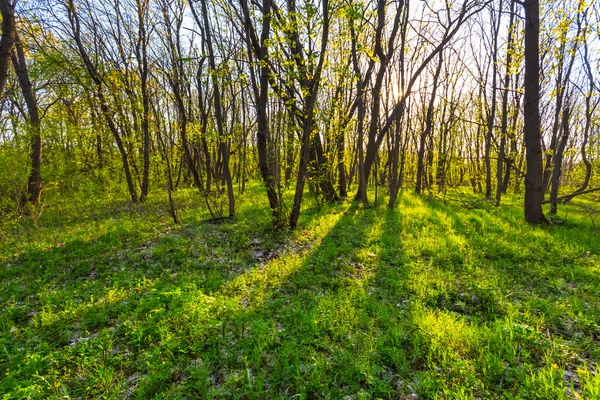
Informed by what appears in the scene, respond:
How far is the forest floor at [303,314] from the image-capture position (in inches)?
103

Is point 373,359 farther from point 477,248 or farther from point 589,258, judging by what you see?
point 589,258

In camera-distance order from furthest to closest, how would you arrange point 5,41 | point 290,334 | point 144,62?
point 144,62 < point 5,41 < point 290,334

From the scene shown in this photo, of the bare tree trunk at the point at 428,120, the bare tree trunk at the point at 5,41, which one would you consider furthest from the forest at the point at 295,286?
the bare tree trunk at the point at 428,120

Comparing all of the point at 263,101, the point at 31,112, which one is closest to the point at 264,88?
the point at 263,101

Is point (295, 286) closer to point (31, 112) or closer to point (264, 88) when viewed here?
Answer: point (264, 88)

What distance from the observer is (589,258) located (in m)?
5.37

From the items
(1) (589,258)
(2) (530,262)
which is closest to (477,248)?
(2) (530,262)

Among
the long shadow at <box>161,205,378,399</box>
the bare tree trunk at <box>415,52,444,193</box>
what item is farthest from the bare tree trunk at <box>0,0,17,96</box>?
the bare tree trunk at <box>415,52,444,193</box>

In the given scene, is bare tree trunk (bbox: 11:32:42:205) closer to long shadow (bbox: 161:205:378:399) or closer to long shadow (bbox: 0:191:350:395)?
long shadow (bbox: 0:191:350:395)

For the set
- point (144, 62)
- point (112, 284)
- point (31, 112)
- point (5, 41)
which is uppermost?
point (144, 62)

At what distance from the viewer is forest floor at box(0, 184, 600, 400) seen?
8.59 feet

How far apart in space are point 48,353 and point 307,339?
2.97 meters

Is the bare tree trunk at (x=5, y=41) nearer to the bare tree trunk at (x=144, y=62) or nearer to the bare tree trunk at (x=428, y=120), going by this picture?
the bare tree trunk at (x=144, y=62)

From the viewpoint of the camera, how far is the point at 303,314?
3682 mm
